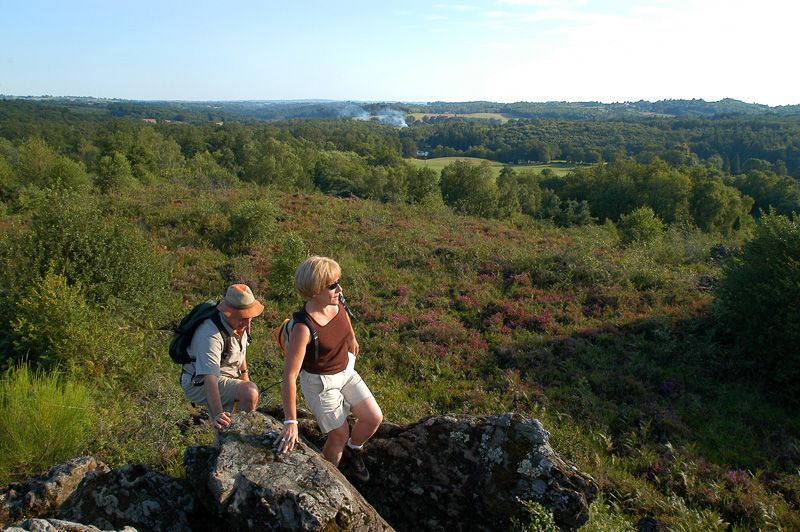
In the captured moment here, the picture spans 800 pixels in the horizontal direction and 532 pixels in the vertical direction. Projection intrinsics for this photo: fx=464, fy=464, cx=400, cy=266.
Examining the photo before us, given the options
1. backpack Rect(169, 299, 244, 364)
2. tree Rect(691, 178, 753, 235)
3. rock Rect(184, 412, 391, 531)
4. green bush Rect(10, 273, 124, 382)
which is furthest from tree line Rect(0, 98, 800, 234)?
rock Rect(184, 412, 391, 531)

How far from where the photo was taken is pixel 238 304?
4.12 metres

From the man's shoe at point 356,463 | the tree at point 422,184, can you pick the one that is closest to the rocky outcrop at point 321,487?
the man's shoe at point 356,463

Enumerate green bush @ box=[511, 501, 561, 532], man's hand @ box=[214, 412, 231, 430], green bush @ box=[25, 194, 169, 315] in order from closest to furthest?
1. green bush @ box=[511, 501, 561, 532]
2. man's hand @ box=[214, 412, 231, 430]
3. green bush @ box=[25, 194, 169, 315]

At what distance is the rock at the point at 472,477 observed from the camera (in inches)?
139

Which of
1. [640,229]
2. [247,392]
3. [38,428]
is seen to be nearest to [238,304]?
[247,392]

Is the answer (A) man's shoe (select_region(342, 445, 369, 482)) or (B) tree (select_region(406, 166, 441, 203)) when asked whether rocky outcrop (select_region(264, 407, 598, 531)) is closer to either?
(A) man's shoe (select_region(342, 445, 369, 482))

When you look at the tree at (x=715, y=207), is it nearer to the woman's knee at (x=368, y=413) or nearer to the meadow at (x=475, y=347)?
the meadow at (x=475, y=347)

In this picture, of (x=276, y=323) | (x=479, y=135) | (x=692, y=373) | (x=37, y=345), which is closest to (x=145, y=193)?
(x=276, y=323)

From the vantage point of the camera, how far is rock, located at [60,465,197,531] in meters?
3.15

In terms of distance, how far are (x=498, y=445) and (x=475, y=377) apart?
5.08 m

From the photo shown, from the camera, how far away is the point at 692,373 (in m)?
8.68

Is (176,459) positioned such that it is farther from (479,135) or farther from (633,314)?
(479,135)

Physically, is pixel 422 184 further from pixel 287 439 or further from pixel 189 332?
pixel 287 439

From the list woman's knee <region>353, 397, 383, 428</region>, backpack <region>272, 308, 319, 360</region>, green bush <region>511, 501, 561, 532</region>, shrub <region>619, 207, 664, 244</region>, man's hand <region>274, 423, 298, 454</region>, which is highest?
backpack <region>272, 308, 319, 360</region>
